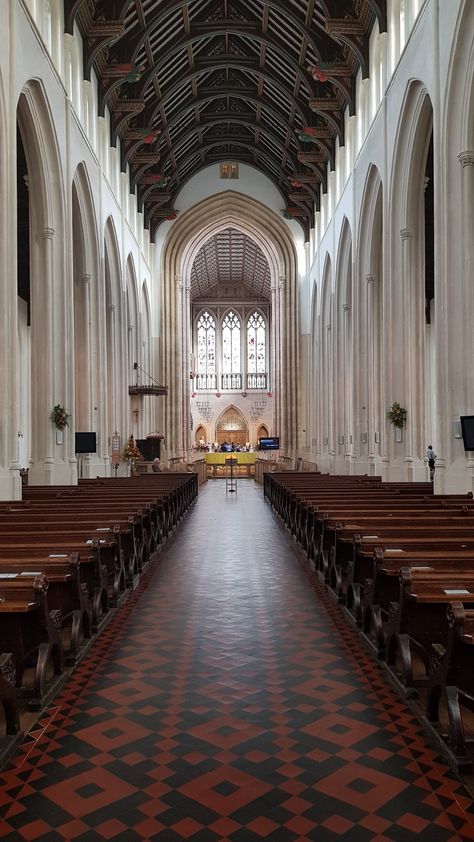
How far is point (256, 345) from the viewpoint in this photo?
48.0 m

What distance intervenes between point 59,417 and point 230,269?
32569 millimetres

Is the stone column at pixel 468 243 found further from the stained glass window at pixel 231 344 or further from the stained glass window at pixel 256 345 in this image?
the stained glass window at pixel 231 344

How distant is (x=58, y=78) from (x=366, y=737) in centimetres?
1465

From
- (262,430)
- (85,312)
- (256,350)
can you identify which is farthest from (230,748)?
(256,350)

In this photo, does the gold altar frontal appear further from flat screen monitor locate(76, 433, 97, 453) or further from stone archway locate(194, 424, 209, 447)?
flat screen monitor locate(76, 433, 97, 453)

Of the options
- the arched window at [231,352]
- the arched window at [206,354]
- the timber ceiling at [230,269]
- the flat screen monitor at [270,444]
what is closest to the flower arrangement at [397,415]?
the flat screen monitor at [270,444]

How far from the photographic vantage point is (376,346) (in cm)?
1819

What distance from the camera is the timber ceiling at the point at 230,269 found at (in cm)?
3941

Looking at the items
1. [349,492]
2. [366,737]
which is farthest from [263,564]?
[366,737]

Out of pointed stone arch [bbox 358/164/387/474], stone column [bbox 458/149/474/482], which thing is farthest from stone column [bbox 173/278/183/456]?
stone column [bbox 458/149/474/482]

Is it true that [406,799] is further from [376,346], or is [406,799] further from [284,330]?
[284,330]

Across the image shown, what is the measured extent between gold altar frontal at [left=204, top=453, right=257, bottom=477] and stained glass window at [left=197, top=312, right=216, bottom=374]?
11.9 metres

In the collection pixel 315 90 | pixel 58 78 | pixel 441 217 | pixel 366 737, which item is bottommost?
pixel 366 737

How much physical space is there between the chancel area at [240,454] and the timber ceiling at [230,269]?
263 inches
